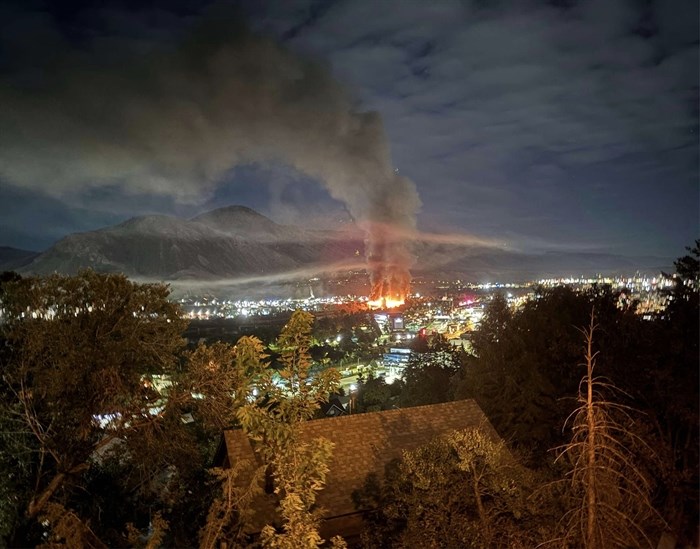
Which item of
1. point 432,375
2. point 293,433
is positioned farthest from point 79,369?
point 432,375

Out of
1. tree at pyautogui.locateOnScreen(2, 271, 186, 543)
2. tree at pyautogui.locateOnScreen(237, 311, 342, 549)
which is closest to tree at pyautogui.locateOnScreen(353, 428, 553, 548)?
tree at pyautogui.locateOnScreen(237, 311, 342, 549)

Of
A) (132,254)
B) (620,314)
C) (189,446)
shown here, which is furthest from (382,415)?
(132,254)

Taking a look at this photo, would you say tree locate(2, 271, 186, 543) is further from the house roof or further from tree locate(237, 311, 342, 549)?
tree locate(237, 311, 342, 549)

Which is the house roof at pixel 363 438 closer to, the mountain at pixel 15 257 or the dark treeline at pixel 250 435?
the dark treeline at pixel 250 435

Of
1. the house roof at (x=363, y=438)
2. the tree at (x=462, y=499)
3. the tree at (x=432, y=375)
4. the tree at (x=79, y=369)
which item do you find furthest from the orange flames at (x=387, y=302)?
the tree at (x=462, y=499)

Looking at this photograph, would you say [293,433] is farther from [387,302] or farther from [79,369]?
Result: [387,302]

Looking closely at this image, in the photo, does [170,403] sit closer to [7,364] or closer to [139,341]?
[139,341]
